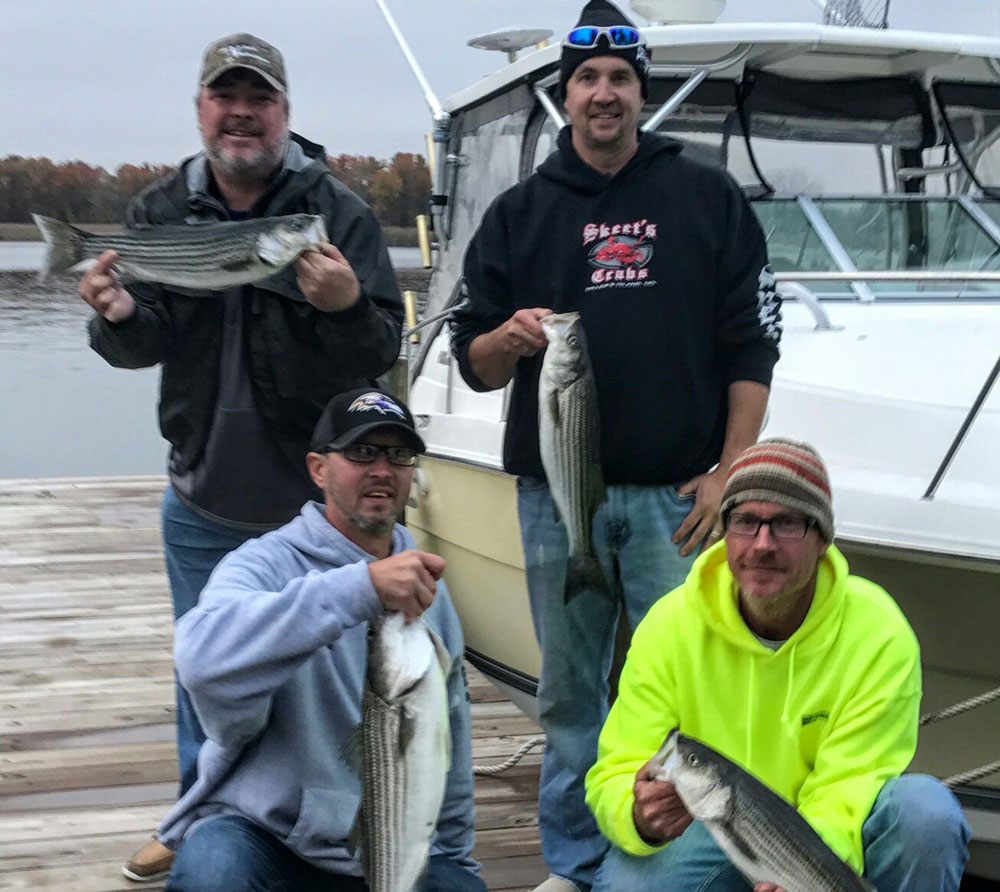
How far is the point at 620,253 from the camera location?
3396 millimetres

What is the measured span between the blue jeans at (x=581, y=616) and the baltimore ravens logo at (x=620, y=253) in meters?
0.55

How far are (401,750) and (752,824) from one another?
61 centimetres

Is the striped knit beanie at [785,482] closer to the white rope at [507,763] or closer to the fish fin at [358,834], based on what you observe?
the fish fin at [358,834]

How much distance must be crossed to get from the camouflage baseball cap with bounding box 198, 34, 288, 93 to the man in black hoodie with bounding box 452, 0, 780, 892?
2.18ft

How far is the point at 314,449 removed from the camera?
2900mm

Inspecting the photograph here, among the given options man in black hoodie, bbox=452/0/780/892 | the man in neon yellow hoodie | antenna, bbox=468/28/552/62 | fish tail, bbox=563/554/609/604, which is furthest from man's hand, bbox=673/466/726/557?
→ antenna, bbox=468/28/552/62

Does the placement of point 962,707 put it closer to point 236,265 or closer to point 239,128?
point 236,265

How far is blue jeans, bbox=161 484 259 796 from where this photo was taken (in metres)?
3.49

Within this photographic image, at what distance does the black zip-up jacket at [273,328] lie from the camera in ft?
10.9

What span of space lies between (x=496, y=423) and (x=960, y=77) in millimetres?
2199

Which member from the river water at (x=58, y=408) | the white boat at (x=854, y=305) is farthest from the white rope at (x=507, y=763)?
the river water at (x=58, y=408)

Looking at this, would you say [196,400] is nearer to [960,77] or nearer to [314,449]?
[314,449]

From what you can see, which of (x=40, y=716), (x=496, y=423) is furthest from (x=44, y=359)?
(x=496, y=423)

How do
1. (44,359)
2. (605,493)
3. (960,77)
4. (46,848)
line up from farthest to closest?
(44,359)
(960,77)
(46,848)
(605,493)
